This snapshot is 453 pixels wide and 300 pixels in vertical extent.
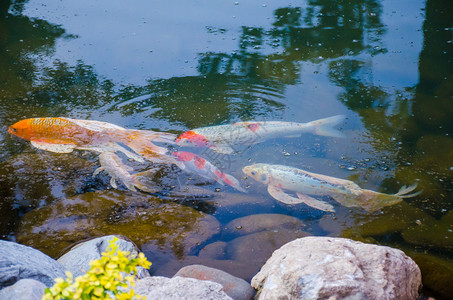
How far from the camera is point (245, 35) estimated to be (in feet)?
27.3

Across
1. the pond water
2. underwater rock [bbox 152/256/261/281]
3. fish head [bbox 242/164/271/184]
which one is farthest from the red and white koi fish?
underwater rock [bbox 152/256/261/281]

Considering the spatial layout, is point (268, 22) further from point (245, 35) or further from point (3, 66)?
point (3, 66)

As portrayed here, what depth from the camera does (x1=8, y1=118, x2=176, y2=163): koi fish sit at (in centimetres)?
528

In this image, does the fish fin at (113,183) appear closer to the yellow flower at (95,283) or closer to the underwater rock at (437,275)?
the yellow flower at (95,283)

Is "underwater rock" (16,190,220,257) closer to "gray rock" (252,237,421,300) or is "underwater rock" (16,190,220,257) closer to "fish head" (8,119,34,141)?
"gray rock" (252,237,421,300)

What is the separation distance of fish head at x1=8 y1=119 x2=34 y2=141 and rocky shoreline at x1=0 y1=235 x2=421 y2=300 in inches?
101

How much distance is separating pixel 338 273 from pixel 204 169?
2.57 meters

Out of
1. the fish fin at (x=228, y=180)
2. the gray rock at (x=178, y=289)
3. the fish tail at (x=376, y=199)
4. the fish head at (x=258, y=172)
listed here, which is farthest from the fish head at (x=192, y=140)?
the gray rock at (x=178, y=289)

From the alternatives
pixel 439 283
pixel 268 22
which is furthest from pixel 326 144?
pixel 268 22

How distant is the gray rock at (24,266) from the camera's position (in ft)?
8.98

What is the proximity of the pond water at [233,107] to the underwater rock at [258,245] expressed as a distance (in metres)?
0.01

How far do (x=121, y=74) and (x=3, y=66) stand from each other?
2439 millimetres

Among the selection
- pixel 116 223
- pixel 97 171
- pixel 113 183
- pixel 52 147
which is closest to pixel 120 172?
pixel 113 183

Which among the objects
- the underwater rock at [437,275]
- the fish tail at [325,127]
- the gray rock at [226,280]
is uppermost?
the fish tail at [325,127]
